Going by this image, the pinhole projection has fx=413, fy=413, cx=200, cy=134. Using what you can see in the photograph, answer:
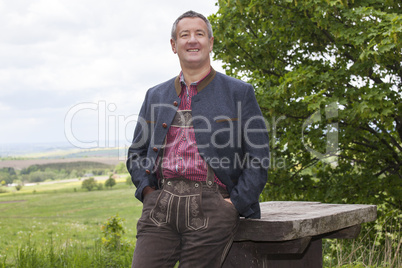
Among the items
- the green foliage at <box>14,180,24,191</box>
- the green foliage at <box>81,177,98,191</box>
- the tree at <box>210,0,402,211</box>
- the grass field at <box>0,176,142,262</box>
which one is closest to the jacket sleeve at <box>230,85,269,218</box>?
the tree at <box>210,0,402,211</box>

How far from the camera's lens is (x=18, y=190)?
32844 mm

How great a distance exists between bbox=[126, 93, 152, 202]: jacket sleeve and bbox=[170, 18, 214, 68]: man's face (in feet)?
1.38

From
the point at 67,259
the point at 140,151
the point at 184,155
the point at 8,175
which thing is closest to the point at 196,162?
the point at 184,155

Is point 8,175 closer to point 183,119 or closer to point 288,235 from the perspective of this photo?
point 183,119

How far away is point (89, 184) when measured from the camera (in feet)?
104

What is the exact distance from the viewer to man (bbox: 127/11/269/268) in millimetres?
2170

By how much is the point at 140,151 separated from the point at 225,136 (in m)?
0.58

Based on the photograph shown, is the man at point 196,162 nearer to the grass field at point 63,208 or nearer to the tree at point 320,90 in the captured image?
the tree at point 320,90

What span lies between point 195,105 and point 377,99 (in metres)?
4.00

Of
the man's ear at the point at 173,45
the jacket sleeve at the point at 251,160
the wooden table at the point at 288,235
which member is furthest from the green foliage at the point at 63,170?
the jacket sleeve at the point at 251,160

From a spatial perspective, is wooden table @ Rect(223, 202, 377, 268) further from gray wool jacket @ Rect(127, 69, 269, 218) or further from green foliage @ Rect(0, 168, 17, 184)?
green foliage @ Rect(0, 168, 17, 184)

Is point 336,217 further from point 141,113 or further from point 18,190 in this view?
point 18,190

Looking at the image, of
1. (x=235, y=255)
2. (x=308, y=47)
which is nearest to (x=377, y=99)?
(x=308, y=47)

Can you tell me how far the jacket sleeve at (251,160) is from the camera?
2.20 meters
